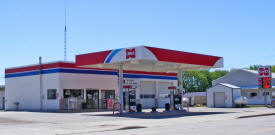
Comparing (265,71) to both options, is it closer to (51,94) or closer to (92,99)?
(92,99)

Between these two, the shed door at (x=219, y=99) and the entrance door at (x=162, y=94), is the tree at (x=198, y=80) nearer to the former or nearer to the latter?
the entrance door at (x=162, y=94)

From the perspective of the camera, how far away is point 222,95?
4756 cm

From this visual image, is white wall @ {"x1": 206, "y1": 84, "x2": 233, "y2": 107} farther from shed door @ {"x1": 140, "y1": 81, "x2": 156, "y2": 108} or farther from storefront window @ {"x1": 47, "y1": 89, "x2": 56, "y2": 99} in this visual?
storefront window @ {"x1": 47, "y1": 89, "x2": 56, "y2": 99}

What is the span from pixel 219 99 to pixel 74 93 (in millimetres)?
19530

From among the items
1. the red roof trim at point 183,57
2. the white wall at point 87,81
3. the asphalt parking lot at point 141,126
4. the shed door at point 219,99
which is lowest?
the asphalt parking lot at point 141,126

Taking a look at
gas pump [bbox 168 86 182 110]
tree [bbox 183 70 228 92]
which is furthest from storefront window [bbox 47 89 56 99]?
tree [bbox 183 70 228 92]

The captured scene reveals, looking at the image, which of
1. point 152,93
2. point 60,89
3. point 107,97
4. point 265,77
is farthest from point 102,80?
point 265,77

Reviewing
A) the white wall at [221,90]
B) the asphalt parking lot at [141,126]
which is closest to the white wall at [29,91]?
the asphalt parking lot at [141,126]

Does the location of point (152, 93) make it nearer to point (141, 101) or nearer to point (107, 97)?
point (141, 101)

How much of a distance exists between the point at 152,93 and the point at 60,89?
14.8 m

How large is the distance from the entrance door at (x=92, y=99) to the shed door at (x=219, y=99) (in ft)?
53.5

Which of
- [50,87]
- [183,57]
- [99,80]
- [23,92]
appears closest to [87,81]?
[99,80]

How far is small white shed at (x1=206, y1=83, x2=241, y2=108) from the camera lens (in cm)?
4641

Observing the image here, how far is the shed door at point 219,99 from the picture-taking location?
47.4 meters
